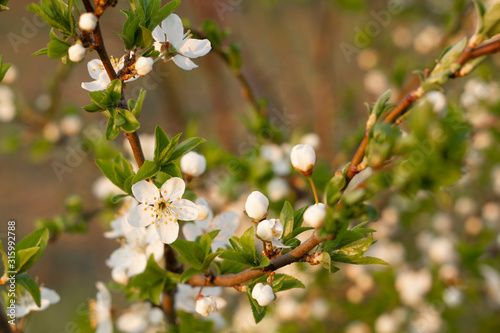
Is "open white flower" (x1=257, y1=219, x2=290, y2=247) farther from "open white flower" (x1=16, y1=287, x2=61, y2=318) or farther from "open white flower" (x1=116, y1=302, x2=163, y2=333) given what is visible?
"open white flower" (x1=116, y1=302, x2=163, y2=333)

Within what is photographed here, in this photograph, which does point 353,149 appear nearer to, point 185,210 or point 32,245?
point 185,210

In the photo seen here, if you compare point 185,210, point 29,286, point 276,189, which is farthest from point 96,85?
point 276,189

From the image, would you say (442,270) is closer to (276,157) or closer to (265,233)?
(276,157)

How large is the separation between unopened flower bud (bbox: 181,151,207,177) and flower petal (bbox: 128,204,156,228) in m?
0.19

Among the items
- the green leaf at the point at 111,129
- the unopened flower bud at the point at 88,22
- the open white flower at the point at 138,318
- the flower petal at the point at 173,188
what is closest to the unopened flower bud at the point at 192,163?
the flower petal at the point at 173,188

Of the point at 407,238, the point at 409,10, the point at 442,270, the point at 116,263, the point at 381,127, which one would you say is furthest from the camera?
the point at 407,238

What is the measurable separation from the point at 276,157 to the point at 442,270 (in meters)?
0.90

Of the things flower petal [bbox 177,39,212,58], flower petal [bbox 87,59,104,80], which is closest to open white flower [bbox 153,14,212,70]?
flower petal [bbox 177,39,212,58]

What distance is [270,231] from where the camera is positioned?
2.31 feet

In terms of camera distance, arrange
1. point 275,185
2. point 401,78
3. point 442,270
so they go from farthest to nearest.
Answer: point 442,270 < point 401,78 < point 275,185

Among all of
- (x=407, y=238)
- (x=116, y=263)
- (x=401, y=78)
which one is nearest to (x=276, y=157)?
(x=401, y=78)

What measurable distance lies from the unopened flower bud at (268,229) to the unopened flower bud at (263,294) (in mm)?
77

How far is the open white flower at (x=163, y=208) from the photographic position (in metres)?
0.75

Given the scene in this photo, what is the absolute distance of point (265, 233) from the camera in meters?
0.70
